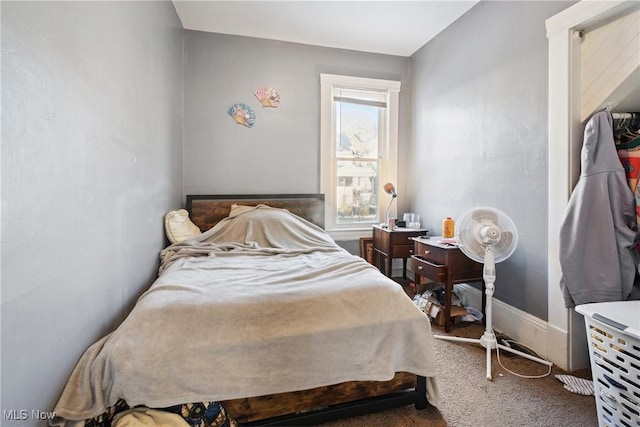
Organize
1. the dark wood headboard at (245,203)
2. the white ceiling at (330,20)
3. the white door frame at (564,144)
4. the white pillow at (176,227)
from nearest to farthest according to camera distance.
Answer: the white door frame at (564,144) < the white pillow at (176,227) < the white ceiling at (330,20) < the dark wood headboard at (245,203)

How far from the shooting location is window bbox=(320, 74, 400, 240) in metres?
3.43

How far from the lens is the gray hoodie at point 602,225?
161 centimetres

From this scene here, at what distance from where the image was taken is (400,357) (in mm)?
1375

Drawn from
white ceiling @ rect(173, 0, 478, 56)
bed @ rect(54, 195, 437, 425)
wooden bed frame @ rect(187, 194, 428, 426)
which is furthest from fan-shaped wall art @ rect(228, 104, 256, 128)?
wooden bed frame @ rect(187, 194, 428, 426)

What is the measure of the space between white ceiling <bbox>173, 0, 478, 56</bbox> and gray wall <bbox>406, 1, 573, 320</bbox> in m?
0.28

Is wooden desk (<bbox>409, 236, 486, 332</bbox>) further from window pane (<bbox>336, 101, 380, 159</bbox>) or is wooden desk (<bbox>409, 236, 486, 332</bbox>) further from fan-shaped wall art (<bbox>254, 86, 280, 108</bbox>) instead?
fan-shaped wall art (<bbox>254, 86, 280, 108</bbox>)

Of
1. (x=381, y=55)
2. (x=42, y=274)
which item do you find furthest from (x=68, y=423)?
(x=381, y=55)

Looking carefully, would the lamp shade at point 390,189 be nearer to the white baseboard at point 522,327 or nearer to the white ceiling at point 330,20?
→ the white baseboard at point 522,327

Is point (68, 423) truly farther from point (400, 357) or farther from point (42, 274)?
point (400, 357)

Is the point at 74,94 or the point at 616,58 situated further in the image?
the point at 616,58

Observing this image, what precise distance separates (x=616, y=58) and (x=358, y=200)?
2433mm

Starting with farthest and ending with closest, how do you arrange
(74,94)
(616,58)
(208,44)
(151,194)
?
(208,44) < (151,194) < (616,58) < (74,94)

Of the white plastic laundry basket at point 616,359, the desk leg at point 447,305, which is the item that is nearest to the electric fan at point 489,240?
the desk leg at point 447,305

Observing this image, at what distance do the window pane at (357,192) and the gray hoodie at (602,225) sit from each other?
2.14m
